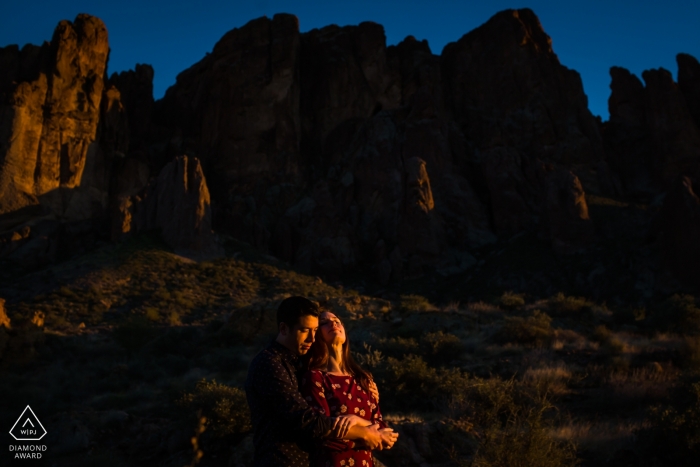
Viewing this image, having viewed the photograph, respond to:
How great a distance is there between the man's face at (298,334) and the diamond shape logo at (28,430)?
283 inches

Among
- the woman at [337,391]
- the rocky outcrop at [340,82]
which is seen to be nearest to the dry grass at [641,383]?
the woman at [337,391]

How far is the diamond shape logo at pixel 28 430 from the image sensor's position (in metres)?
9.48

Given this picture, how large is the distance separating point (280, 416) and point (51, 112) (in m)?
53.4

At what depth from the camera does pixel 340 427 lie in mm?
3793

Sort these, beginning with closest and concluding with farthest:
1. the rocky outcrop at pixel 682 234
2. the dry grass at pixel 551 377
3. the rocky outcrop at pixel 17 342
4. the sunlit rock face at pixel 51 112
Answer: the dry grass at pixel 551 377 < the rocky outcrop at pixel 17 342 < the rocky outcrop at pixel 682 234 < the sunlit rock face at pixel 51 112

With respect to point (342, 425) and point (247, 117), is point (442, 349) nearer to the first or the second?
point (342, 425)

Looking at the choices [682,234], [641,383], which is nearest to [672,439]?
[641,383]

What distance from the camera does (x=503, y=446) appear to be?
20.9ft

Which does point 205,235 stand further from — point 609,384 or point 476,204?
point 609,384

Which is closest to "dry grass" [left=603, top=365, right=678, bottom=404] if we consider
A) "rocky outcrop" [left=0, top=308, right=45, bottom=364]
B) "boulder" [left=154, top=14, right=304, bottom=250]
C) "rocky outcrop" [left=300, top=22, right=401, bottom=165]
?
"rocky outcrop" [left=0, top=308, right=45, bottom=364]

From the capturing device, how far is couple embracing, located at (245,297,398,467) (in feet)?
12.4

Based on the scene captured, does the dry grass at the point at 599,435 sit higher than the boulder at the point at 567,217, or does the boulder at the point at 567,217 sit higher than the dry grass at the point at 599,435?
the boulder at the point at 567,217

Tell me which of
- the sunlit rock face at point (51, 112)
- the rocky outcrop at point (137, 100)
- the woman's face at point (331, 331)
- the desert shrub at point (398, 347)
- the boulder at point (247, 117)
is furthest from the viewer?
the rocky outcrop at point (137, 100)

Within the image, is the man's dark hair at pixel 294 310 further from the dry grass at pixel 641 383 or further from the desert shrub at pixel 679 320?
the desert shrub at pixel 679 320
